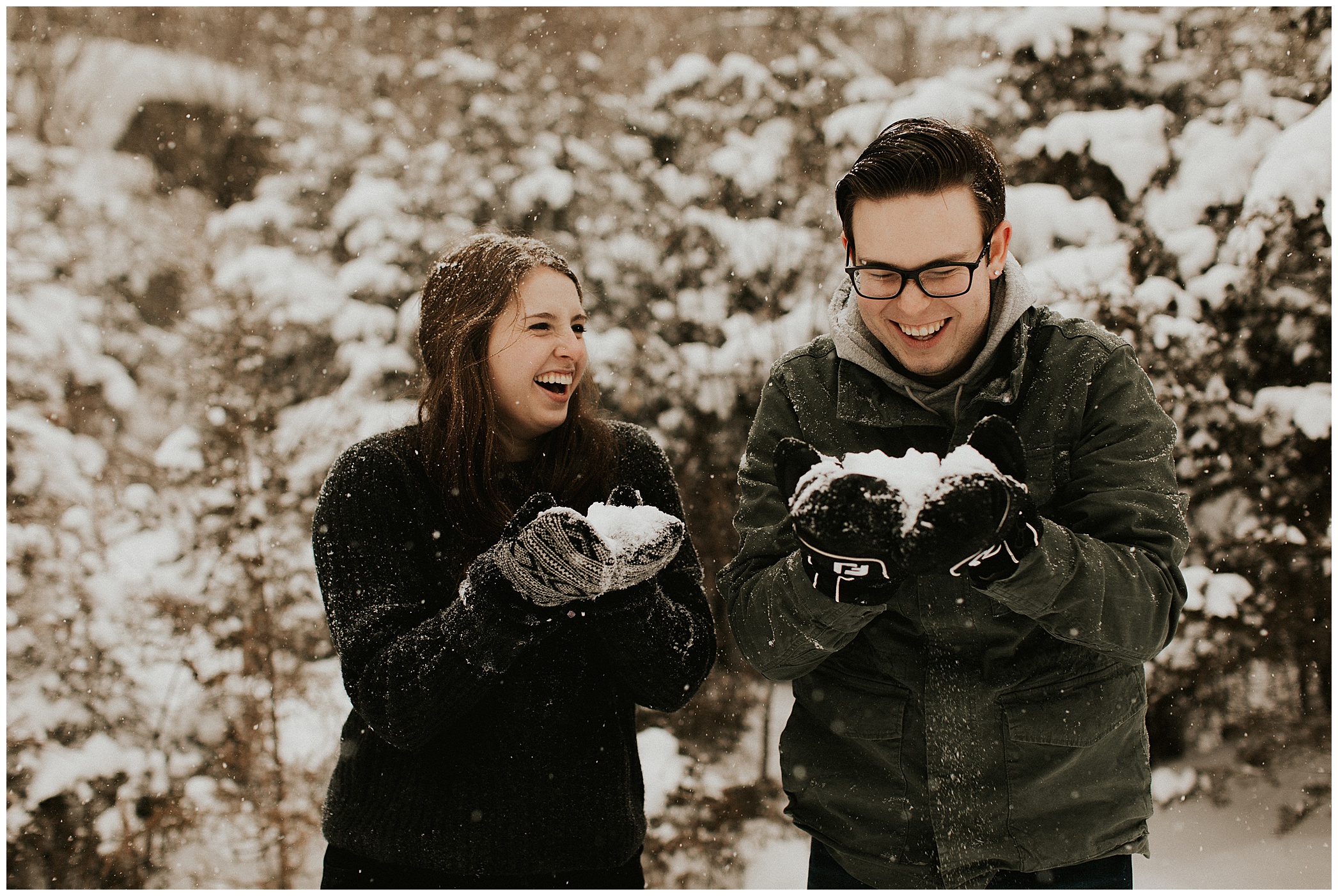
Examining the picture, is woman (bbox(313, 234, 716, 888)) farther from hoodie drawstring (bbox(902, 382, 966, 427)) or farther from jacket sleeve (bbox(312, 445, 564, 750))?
hoodie drawstring (bbox(902, 382, 966, 427))

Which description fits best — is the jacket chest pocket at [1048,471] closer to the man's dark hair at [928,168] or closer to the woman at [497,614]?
the man's dark hair at [928,168]

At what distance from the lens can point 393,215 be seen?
14.8ft

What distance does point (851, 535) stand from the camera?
54.1 inches

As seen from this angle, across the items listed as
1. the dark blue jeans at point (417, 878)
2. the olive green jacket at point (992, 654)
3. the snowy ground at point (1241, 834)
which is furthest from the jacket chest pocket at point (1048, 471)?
the snowy ground at point (1241, 834)

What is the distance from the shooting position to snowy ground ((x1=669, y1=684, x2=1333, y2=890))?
3.87 metres

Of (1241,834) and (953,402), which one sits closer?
(953,402)

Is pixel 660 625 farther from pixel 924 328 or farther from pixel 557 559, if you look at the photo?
pixel 924 328

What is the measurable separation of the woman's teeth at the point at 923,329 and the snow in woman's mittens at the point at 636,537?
61cm

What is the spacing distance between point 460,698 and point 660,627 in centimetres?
44

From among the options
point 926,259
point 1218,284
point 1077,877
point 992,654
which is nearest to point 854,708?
point 992,654

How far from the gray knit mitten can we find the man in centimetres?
33

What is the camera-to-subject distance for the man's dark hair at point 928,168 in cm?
161

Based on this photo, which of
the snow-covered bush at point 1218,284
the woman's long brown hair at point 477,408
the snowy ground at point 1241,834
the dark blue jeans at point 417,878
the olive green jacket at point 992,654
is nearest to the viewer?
the olive green jacket at point 992,654

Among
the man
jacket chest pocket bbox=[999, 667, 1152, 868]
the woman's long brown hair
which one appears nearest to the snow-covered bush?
the man
